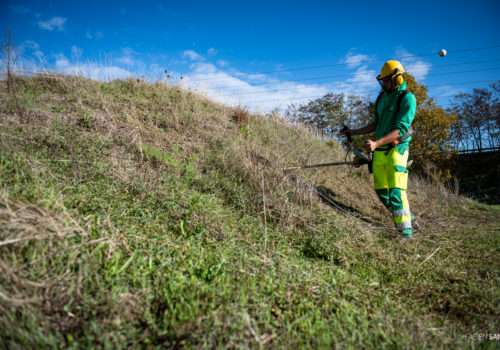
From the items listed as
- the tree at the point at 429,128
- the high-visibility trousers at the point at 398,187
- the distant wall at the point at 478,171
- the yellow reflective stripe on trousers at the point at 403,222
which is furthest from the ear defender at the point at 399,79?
the distant wall at the point at 478,171

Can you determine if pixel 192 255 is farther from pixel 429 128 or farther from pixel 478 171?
pixel 478 171

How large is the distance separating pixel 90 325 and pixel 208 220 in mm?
1470

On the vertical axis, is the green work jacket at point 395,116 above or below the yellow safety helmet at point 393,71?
below

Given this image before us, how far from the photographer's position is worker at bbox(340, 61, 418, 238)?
3.46 m

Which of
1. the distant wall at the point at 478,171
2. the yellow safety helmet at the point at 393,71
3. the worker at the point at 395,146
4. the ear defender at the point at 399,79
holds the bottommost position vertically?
the distant wall at the point at 478,171

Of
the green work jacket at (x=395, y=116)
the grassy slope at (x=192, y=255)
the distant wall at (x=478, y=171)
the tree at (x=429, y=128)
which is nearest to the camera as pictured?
the grassy slope at (x=192, y=255)

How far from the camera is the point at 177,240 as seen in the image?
2219 millimetres

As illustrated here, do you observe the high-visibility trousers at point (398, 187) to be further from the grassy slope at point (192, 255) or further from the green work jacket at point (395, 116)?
the grassy slope at point (192, 255)

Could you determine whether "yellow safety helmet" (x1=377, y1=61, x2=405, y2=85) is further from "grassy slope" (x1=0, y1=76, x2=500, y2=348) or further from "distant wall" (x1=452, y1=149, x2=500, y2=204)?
"distant wall" (x1=452, y1=149, x2=500, y2=204)

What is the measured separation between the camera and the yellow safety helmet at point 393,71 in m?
3.54

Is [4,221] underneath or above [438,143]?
underneath

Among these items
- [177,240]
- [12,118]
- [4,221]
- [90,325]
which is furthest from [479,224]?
[12,118]

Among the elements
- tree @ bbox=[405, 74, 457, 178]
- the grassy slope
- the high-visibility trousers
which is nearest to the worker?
the high-visibility trousers

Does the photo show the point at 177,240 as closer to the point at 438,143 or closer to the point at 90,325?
the point at 90,325
